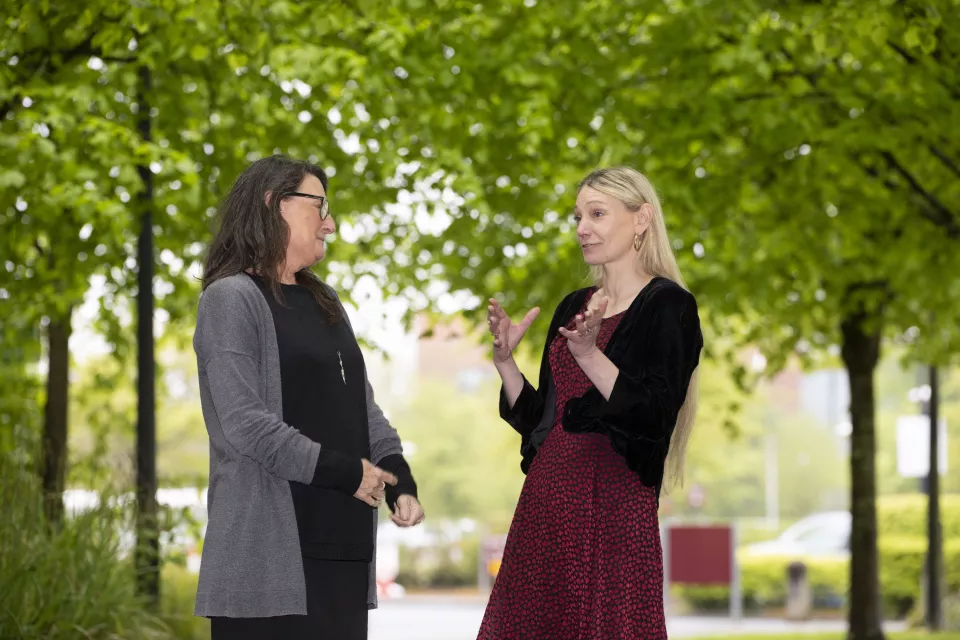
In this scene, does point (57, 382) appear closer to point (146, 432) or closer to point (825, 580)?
point (146, 432)

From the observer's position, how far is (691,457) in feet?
99.5

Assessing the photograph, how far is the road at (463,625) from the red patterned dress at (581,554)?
1378 cm

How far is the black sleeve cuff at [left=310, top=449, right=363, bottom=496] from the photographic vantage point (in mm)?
3441

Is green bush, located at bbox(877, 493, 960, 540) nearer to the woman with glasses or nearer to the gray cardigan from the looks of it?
the woman with glasses

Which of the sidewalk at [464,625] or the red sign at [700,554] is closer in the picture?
the sidewalk at [464,625]

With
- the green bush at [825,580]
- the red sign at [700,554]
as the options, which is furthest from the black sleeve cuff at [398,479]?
the green bush at [825,580]

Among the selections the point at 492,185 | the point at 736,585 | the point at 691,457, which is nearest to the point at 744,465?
the point at 691,457

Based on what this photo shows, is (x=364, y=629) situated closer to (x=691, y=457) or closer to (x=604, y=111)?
(x=604, y=111)

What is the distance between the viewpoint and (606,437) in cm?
396

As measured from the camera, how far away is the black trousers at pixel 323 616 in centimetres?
346

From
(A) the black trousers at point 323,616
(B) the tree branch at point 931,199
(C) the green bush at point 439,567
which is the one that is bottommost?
(C) the green bush at point 439,567

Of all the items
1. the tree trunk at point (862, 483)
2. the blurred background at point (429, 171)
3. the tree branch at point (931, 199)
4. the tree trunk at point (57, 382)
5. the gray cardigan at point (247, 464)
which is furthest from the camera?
the tree trunk at point (862, 483)

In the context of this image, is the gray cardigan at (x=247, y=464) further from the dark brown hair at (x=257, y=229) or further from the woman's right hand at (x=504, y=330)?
the woman's right hand at (x=504, y=330)

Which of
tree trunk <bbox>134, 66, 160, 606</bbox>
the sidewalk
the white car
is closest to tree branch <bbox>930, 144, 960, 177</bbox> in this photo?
tree trunk <bbox>134, 66, 160, 606</bbox>
